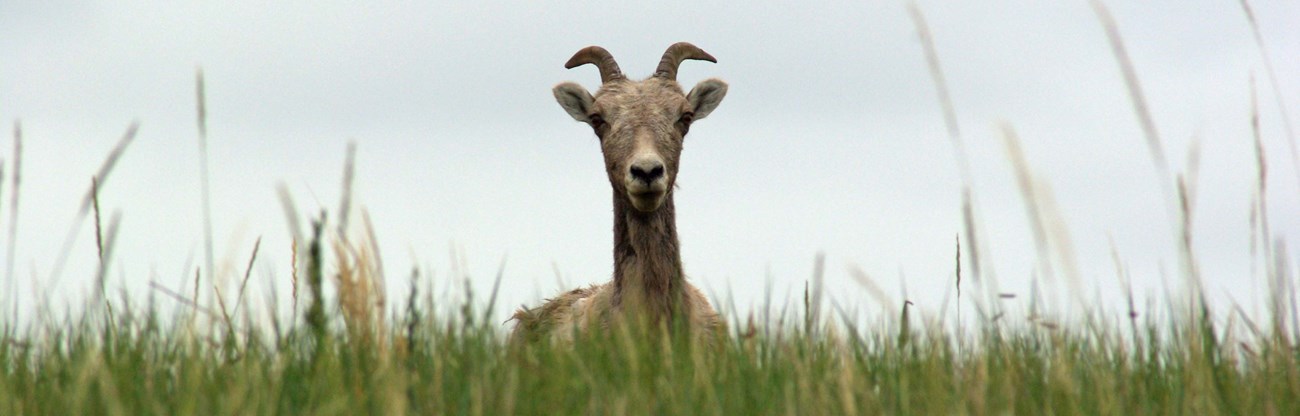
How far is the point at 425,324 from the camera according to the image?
484 cm

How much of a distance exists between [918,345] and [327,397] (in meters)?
2.51

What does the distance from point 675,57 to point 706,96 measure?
401 millimetres

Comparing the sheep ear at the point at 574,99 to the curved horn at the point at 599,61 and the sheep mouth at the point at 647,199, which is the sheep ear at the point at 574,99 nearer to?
the curved horn at the point at 599,61

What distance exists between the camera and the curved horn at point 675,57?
9.62 m

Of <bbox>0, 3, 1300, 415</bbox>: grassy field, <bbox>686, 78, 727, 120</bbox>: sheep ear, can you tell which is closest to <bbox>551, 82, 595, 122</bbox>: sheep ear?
<bbox>686, 78, 727, 120</bbox>: sheep ear

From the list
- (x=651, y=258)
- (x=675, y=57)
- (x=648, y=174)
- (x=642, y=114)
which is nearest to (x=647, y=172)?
(x=648, y=174)

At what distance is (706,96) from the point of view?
9562 mm

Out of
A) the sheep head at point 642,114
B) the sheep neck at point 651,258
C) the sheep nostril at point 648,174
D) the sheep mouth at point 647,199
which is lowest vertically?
the sheep neck at point 651,258

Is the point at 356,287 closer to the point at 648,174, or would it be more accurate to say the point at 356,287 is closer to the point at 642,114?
the point at 648,174

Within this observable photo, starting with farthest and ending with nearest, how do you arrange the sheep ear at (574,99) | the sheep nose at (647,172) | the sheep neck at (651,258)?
the sheep ear at (574,99), the sheep neck at (651,258), the sheep nose at (647,172)

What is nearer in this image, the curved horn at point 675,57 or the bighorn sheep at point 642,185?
the bighorn sheep at point 642,185

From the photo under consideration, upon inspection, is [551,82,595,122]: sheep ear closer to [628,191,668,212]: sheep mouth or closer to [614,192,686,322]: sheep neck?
[614,192,686,322]: sheep neck

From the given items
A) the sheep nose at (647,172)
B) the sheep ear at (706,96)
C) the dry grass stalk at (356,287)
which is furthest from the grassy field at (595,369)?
the sheep ear at (706,96)

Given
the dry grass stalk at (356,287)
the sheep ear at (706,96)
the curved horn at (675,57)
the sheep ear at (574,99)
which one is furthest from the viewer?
the curved horn at (675,57)
